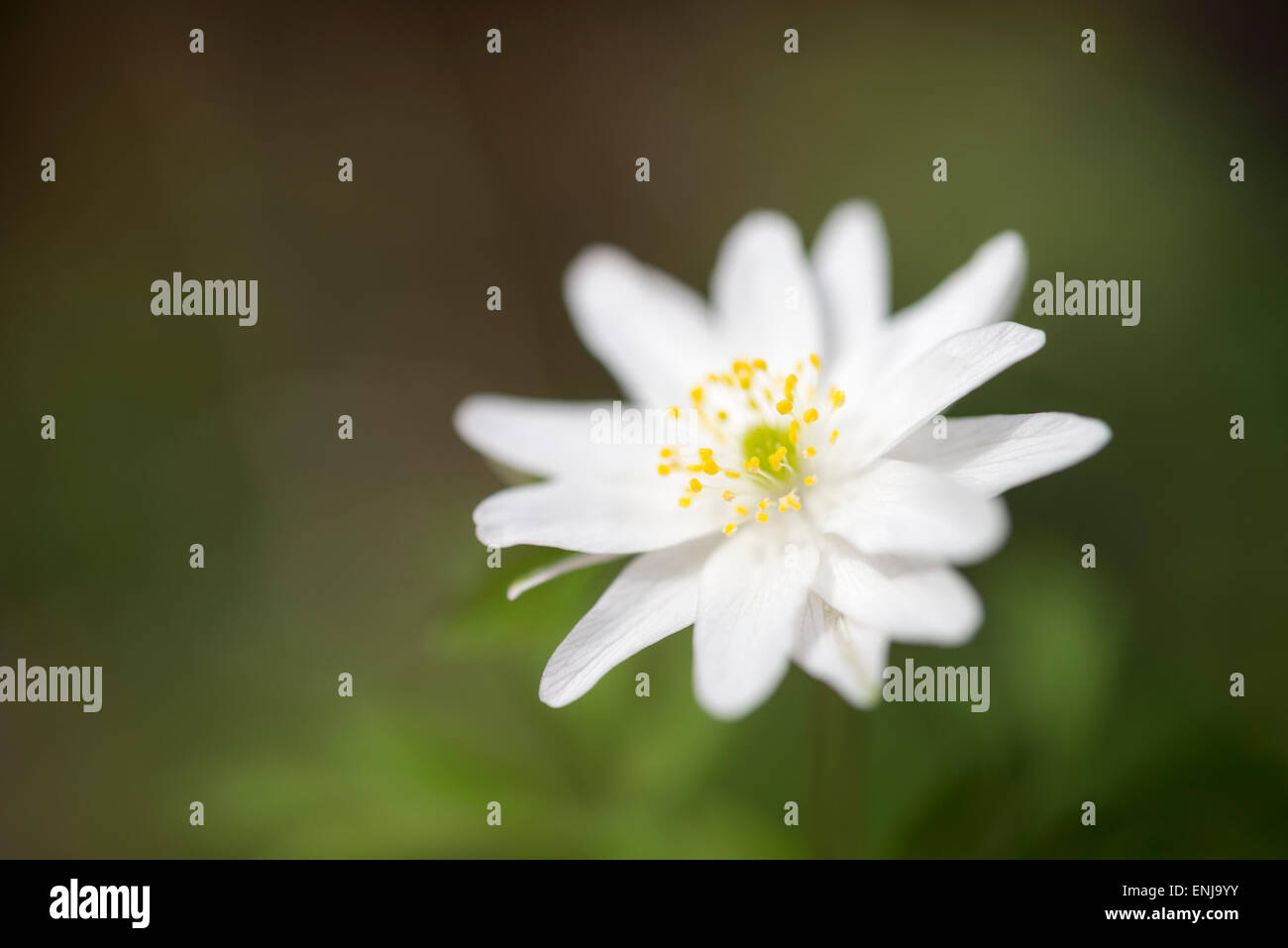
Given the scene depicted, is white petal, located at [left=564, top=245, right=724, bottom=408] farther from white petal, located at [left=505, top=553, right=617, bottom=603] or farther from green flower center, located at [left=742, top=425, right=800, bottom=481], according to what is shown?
white petal, located at [left=505, top=553, right=617, bottom=603]

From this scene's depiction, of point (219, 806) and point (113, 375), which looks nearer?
point (219, 806)

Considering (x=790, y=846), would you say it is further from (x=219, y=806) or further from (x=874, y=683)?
(x=219, y=806)

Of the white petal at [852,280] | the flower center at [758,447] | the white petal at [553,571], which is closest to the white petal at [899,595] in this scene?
the flower center at [758,447]

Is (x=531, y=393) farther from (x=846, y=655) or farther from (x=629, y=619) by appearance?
(x=846, y=655)

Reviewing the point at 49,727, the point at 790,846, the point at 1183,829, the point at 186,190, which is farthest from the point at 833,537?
the point at 186,190

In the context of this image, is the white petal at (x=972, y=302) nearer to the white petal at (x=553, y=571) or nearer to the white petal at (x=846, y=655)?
the white petal at (x=846, y=655)
